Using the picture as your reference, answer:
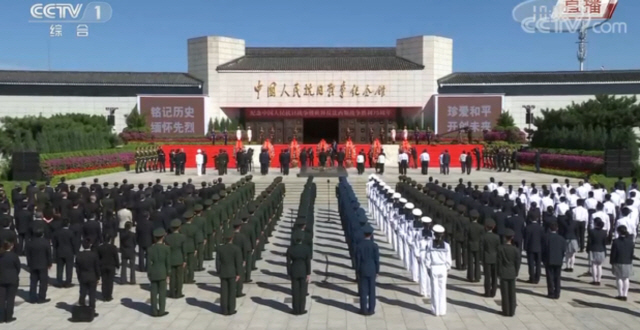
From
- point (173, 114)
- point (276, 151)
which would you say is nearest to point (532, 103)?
point (276, 151)

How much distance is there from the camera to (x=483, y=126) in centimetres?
3866

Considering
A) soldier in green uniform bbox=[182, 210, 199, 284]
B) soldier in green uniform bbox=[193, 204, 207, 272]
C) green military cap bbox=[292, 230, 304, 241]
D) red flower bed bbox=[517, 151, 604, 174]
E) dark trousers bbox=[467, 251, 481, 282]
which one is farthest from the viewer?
red flower bed bbox=[517, 151, 604, 174]

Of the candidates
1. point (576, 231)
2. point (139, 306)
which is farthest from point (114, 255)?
point (576, 231)

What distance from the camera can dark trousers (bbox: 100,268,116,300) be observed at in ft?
30.8

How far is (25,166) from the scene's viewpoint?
23109 mm

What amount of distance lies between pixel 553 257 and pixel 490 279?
97 cm

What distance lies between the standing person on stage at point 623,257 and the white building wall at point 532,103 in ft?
100

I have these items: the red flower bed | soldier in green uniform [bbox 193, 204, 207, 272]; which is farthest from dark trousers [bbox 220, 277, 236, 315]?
the red flower bed

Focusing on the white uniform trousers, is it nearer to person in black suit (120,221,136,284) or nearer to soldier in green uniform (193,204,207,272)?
soldier in green uniform (193,204,207,272)

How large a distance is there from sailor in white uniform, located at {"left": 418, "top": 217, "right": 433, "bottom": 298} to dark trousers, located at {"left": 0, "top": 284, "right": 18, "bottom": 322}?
5655mm

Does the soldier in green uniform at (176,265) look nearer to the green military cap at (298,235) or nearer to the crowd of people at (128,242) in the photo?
the crowd of people at (128,242)

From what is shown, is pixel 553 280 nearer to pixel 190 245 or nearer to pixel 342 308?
pixel 342 308

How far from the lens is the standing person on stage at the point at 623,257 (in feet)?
30.5

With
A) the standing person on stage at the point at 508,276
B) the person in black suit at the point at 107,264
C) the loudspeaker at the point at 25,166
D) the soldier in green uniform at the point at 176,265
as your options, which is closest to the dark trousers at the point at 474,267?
the standing person on stage at the point at 508,276
